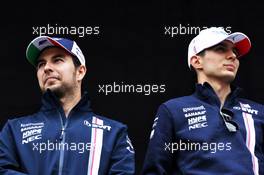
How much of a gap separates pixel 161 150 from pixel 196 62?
20.2 inches

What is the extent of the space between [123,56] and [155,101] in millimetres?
279

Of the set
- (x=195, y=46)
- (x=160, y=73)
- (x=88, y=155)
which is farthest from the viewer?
(x=160, y=73)

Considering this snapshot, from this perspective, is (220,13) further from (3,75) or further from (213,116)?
(3,75)

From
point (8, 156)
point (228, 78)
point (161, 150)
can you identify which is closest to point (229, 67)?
point (228, 78)

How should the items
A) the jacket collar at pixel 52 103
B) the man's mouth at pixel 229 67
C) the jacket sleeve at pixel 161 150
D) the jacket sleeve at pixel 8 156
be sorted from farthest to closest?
the man's mouth at pixel 229 67
the jacket collar at pixel 52 103
the jacket sleeve at pixel 161 150
the jacket sleeve at pixel 8 156

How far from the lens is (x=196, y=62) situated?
15.2 feet

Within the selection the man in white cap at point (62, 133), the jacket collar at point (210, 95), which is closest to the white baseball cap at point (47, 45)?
the man in white cap at point (62, 133)

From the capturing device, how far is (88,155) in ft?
14.2

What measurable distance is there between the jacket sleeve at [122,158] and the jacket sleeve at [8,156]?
0.40 m

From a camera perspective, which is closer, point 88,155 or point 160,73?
point 88,155

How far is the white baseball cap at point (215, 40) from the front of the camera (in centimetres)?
459

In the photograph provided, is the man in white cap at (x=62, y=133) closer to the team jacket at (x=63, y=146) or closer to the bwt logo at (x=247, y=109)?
the team jacket at (x=63, y=146)

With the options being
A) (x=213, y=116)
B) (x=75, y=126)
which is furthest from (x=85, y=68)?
(x=213, y=116)

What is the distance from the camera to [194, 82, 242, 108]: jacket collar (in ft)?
14.7
